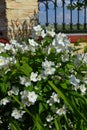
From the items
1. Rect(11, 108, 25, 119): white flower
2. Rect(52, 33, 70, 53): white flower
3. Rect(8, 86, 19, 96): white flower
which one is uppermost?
Rect(52, 33, 70, 53): white flower

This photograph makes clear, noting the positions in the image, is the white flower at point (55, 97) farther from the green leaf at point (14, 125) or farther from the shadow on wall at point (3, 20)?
the shadow on wall at point (3, 20)

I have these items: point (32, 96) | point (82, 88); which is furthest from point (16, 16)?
point (32, 96)

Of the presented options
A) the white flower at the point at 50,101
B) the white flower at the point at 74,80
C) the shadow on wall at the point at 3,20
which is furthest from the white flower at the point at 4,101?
the shadow on wall at the point at 3,20

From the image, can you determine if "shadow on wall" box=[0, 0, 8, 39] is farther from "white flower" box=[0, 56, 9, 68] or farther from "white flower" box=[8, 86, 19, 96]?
"white flower" box=[8, 86, 19, 96]

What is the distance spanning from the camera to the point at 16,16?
7125mm

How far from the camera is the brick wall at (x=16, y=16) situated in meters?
7.05

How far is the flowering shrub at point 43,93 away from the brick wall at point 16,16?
177 inches

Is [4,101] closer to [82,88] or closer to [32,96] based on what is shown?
[32,96]

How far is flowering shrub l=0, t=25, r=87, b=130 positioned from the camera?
237 cm

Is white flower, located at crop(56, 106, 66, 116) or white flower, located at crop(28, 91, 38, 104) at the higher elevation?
white flower, located at crop(28, 91, 38, 104)

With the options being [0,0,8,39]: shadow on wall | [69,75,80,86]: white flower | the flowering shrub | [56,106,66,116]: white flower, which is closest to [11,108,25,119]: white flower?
the flowering shrub

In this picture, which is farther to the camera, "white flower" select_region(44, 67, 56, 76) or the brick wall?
the brick wall

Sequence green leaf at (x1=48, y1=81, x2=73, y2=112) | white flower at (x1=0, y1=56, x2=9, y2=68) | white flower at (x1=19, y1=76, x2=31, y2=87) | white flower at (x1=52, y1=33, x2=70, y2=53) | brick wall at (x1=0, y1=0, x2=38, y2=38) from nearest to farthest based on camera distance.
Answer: green leaf at (x1=48, y1=81, x2=73, y2=112) < white flower at (x1=19, y1=76, x2=31, y2=87) < white flower at (x1=0, y1=56, x2=9, y2=68) < white flower at (x1=52, y1=33, x2=70, y2=53) < brick wall at (x1=0, y1=0, x2=38, y2=38)

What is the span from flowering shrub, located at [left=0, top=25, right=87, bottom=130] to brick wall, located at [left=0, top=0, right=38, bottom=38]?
4488 mm
